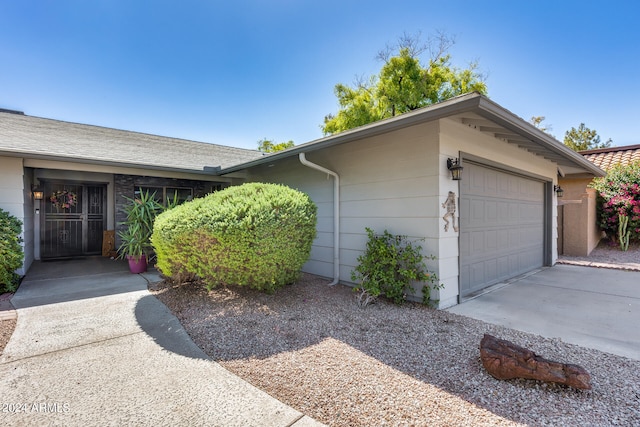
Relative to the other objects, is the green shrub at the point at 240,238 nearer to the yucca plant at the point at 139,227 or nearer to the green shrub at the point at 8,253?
the yucca plant at the point at 139,227

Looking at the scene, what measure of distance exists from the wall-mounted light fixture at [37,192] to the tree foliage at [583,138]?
3062 cm

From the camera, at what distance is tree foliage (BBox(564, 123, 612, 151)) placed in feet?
73.9

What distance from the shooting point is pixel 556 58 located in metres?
7.91

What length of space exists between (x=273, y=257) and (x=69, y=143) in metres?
5.80

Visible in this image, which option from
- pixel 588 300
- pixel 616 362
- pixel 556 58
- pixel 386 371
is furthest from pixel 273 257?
pixel 556 58

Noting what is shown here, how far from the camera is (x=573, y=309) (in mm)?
4074

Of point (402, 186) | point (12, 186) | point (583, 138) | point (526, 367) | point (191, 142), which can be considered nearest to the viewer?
point (526, 367)

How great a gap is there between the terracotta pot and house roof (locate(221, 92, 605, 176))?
10.1 ft

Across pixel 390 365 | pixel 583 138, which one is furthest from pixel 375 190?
pixel 583 138

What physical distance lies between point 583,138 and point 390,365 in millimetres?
29311

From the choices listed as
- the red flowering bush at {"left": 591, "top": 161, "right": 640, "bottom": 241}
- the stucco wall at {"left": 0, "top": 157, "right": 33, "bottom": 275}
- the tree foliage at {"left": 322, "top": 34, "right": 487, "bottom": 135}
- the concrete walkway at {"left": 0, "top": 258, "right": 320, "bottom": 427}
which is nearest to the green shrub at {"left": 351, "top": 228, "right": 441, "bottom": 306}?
the concrete walkway at {"left": 0, "top": 258, "right": 320, "bottom": 427}

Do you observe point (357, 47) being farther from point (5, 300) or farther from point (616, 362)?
point (5, 300)

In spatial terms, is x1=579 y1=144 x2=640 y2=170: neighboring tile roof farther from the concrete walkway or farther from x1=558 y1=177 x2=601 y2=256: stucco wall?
the concrete walkway

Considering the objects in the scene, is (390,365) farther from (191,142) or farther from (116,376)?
(191,142)
